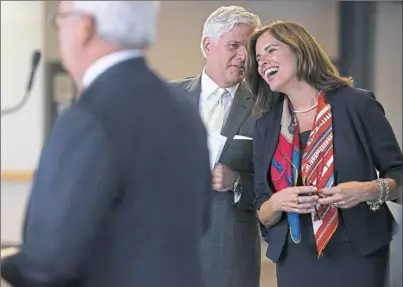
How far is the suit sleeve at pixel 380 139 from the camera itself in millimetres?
1247

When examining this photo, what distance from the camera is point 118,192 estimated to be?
748 mm

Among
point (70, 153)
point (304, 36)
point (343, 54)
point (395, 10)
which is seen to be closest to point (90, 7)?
point (70, 153)

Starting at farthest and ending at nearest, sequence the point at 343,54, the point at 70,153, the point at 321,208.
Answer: the point at 343,54
the point at 321,208
the point at 70,153

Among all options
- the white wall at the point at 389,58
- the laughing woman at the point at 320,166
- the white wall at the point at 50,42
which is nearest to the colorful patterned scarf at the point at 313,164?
the laughing woman at the point at 320,166

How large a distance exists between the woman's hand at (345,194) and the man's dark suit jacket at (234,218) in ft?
0.69

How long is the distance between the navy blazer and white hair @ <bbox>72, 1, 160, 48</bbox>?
58 centimetres

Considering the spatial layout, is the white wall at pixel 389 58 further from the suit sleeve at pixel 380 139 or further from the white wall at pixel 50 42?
the suit sleeve at pixel 380 139

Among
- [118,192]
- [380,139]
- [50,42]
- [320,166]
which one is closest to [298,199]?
[320,166]

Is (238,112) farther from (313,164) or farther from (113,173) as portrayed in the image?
(113,173)

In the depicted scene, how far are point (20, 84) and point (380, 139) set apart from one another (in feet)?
5.24

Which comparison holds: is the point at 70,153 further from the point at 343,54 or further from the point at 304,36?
the point at 343,54

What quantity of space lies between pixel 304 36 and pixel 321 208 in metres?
0.34

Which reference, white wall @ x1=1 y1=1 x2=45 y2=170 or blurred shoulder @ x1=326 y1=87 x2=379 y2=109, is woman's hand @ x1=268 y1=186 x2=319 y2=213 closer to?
blurred shoulder @ x1=326 y1=87 x2=379 y2=109

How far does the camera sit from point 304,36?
1.26 metres
